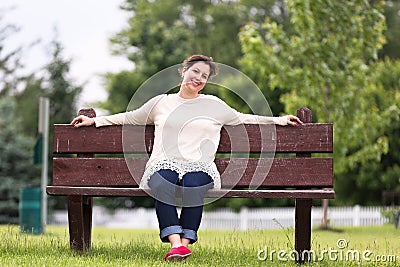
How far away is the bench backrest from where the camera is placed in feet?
15.2

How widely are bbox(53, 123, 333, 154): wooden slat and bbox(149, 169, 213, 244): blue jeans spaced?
39 cm

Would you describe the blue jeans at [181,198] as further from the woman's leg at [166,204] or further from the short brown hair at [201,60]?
the short brown hair at [201,60]

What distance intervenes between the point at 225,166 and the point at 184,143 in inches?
13.6

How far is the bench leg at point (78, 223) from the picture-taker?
15.8 ft

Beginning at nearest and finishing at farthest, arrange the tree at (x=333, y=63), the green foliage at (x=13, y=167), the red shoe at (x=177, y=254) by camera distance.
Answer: the red shoe at (x=177, y=254)
the tree at (x=333, y=63)
the green foliage at (x=13, y=167)

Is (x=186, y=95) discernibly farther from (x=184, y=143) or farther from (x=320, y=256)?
(x=320, y=256)

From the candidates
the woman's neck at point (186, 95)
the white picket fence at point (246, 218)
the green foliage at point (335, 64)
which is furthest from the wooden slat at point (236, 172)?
the white picket fence at point (246, 218)

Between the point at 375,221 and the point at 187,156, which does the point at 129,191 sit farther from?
the point at 375,221

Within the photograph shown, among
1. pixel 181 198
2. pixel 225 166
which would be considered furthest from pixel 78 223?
pixel 225 166

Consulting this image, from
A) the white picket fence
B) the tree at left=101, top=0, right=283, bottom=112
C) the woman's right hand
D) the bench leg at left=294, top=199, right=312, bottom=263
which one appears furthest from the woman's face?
the tree at left=101, top=0, right=283, bottom=112

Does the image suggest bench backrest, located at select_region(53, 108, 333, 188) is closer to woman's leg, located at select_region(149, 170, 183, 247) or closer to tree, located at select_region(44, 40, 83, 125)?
woman's leg, located at select_region(149, 170, 183, 247)

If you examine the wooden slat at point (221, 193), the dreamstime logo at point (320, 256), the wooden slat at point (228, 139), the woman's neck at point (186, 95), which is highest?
the woman's neck at point (186, 95)

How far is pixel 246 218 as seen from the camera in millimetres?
15914

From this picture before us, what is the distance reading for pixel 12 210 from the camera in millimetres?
17828
